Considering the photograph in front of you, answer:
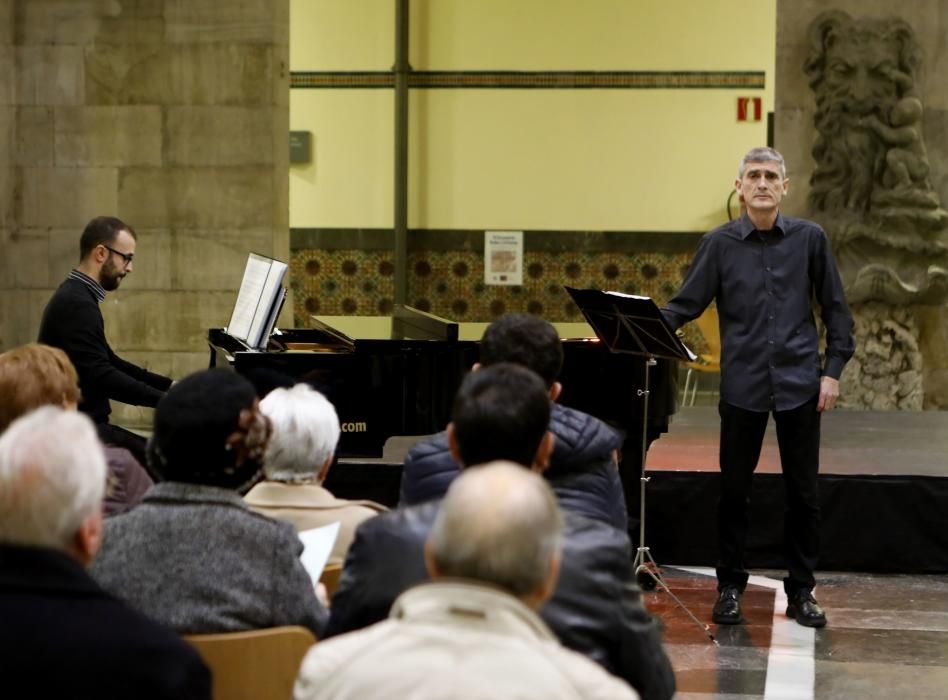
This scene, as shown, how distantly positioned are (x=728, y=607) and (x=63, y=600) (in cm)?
356

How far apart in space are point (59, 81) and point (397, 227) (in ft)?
13.2

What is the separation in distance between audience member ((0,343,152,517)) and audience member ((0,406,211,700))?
4.56ft

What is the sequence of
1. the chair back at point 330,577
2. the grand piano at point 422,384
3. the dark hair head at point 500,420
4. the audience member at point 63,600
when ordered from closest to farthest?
the audience member at point 63,600 < the dark hair head at point 500,420 < the chair back at point 330,577 < the grand piano at point 422,384

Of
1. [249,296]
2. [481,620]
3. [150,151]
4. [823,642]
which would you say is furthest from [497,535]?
[150,151]

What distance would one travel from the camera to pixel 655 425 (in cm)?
562

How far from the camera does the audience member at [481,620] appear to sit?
1636mm

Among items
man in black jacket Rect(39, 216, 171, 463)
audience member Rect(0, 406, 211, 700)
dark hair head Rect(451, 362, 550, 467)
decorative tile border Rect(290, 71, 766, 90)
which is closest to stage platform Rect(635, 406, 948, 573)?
man in black jacket Rect(39, 216, 171, 463)

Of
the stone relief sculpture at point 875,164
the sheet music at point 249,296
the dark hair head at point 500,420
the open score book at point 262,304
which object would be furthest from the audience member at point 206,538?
the stone relief sculpture at point 875,164

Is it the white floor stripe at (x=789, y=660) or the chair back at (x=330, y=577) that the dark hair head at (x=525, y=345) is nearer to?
the chair back at (x=330, y=577)

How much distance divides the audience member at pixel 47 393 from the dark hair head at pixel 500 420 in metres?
1.15

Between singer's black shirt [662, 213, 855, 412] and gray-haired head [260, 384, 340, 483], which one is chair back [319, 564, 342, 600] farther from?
singer's black shirt [662, 213, 855, 412]

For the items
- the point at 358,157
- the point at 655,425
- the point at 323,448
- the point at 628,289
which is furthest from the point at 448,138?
the point at 323,448

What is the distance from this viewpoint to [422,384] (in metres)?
5.68

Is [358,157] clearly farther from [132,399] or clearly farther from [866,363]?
[132,399]
